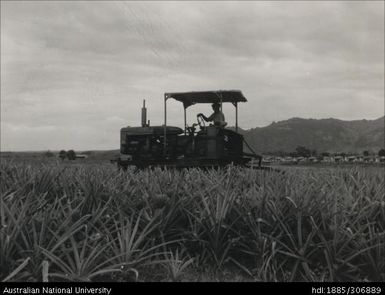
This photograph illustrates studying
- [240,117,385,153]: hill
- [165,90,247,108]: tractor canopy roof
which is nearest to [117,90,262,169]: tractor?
[165,90,247,108]: tractor canopy roof

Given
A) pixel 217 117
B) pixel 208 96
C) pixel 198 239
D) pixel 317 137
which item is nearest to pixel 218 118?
pixel 217 117

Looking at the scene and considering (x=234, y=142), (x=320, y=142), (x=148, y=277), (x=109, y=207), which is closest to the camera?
(x=148, y=277)

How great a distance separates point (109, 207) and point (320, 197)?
82.1 inches

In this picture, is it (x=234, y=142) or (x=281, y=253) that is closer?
(x=281, y=253)

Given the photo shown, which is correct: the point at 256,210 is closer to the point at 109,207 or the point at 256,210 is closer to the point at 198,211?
the point at 198,211

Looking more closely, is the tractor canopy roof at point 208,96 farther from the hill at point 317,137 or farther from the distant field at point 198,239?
the hill at point 317,137

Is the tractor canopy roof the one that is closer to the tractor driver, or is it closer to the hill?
the tractor driver

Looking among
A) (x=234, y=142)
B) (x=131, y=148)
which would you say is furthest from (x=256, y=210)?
(x=131, y=148)

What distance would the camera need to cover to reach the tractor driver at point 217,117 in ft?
36.6

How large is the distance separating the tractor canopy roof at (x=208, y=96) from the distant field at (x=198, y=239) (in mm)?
6306

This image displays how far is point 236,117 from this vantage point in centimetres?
1225

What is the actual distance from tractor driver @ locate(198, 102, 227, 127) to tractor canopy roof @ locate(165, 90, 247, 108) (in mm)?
239

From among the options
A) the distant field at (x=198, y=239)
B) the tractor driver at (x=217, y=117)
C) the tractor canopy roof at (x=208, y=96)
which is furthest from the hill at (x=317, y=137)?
the distant field at (x=198, y=239)
